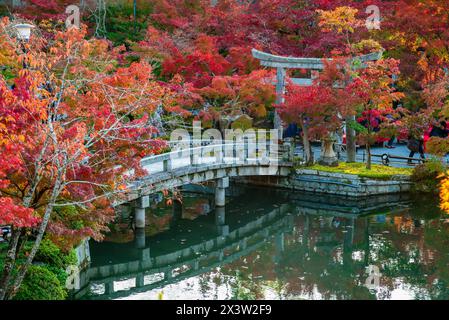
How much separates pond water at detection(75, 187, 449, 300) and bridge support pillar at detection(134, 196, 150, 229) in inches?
16.4

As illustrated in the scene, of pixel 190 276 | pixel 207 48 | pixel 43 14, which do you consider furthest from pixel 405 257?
pixel 43 14

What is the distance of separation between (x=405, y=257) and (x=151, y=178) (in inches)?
301

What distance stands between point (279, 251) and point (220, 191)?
5.07 meters

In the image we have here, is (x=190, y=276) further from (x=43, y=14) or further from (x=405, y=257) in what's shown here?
(x=43, y=14)

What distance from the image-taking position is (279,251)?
20703mm

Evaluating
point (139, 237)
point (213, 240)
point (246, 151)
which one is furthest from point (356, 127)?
point (139, 237)

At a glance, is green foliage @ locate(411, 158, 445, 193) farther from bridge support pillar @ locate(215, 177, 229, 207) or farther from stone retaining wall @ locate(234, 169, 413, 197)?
bridge support pillar @ locate(215, 177, 229, 207)

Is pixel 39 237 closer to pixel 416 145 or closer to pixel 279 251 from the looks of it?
pixel 279 251

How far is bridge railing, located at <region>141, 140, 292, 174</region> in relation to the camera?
21.6 meters

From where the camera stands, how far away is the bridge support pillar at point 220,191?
81.8 feet

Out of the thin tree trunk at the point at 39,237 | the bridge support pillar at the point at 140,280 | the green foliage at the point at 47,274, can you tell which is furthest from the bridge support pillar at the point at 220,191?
the thin tree trunk at the point at 39,237

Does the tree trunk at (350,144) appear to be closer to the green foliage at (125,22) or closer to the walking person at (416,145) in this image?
the walking person at (416,145)

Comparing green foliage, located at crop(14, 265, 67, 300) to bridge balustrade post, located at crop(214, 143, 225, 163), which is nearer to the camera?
green foliage, located at crop(14, 265, 67, 300)

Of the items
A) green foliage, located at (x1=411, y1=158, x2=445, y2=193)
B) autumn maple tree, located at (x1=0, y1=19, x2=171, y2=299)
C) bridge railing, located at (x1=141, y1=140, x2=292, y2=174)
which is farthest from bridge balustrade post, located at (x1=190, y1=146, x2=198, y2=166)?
green foliage, located at (x1=411, y1=158, x2=445, y2=193)
